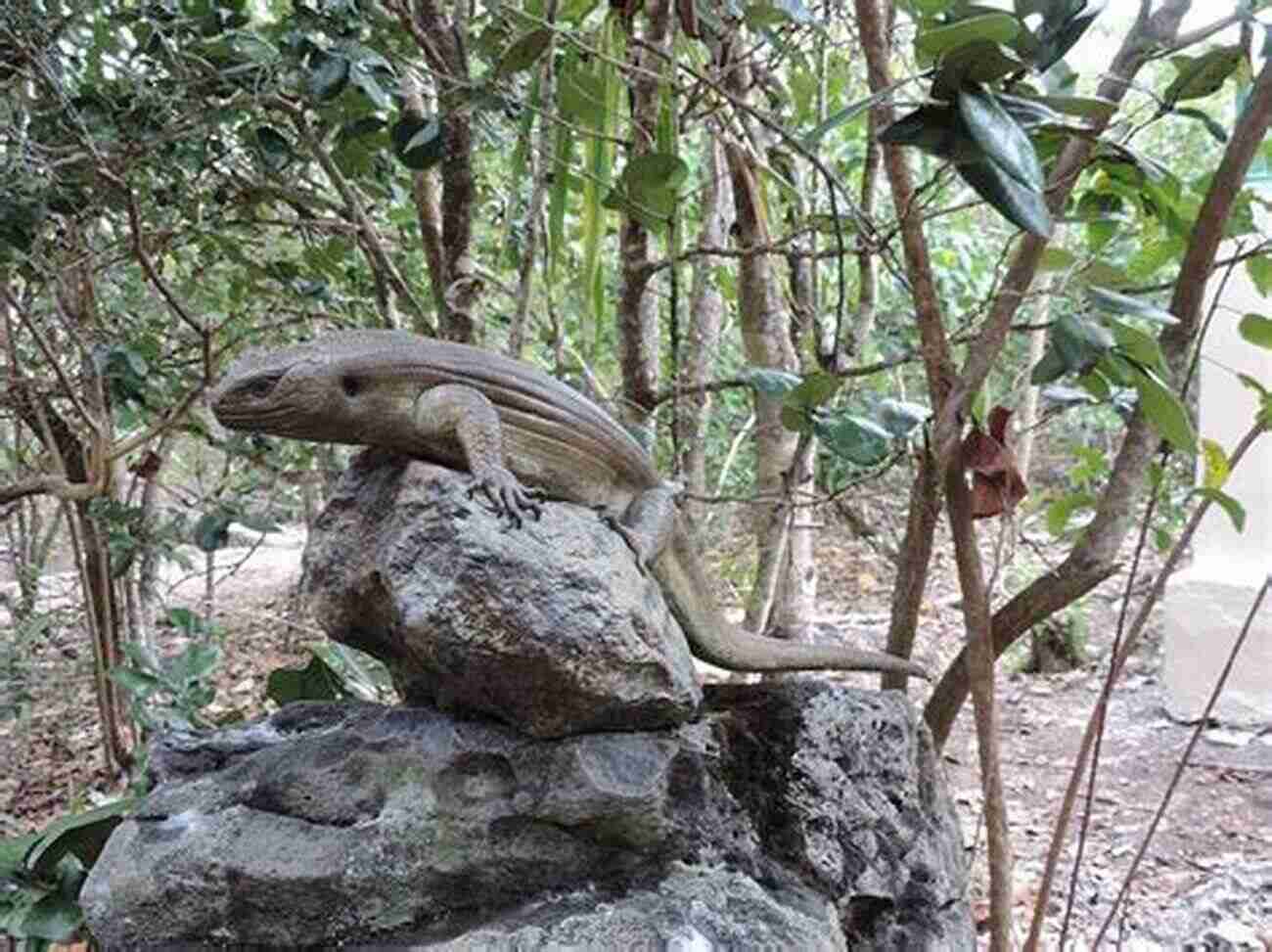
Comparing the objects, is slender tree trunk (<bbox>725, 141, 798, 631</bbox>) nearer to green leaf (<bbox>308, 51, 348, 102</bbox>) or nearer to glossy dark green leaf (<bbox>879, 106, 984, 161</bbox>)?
green leaf (<bbox>308, 51, 348, 102</bbox>)

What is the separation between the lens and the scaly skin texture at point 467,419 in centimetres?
119

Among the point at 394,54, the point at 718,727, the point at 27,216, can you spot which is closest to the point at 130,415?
the point at 27,216

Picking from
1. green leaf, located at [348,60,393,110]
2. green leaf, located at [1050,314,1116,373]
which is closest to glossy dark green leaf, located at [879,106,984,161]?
green leaf, located at [1050,314,1116,373]

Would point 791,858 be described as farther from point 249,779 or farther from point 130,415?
point 130,415

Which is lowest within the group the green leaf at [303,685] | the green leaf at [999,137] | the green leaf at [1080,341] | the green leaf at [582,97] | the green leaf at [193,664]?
the green leaf at [303,685]

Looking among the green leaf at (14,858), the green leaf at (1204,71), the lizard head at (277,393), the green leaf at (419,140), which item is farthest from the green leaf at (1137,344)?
the green leaf at (14,858)

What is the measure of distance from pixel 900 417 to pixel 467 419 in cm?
59

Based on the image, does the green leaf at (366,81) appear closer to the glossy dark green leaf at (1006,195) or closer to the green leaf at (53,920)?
the glossy dark green leaf at (1006,195)

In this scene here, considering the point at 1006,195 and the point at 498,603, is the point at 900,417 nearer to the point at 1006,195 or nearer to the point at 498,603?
the point at 1006,195

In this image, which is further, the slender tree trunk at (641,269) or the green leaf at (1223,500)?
the slender tree trunk at (641,269)

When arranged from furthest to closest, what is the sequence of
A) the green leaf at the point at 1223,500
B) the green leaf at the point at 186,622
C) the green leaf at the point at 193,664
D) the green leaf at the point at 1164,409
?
the green leaf at the point at 186,622 → the green leaf at the point at 193,664 → the green leaf at the point at 1223,500 → the green leaf at the point at 1164,409

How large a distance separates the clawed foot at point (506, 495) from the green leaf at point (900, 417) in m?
0.53

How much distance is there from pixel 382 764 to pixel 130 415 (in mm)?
1422

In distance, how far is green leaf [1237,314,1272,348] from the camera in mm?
1408
